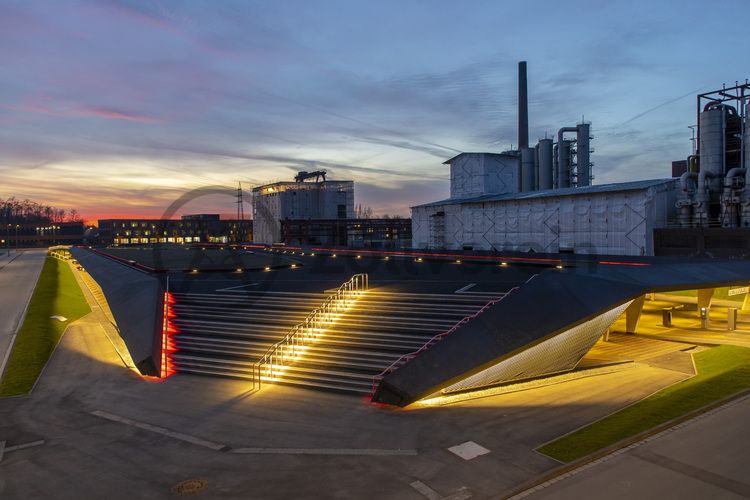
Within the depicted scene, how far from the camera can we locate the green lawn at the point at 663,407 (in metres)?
10.2

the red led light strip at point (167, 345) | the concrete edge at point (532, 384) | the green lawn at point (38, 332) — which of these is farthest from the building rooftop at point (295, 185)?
the concrete edge at point (532, 384)

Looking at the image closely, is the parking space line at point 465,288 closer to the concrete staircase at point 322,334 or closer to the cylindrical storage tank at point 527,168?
the concrete staircase at point 322,334

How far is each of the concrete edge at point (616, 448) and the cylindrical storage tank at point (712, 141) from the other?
33855mm

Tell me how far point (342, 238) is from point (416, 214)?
95.6 feet

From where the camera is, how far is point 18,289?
141 feet

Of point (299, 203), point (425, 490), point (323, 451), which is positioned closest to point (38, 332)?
point (323, 451)

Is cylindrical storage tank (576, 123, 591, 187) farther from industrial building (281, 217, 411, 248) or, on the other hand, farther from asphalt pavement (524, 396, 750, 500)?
asphalt pavement (524, 396, 750, 500)

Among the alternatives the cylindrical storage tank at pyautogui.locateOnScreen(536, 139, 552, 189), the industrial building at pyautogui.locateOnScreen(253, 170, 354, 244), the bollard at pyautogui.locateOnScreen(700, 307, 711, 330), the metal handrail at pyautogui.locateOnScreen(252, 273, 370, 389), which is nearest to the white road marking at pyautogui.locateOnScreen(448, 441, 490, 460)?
the metal handrail at pyautogui.locateOnScreen(252, 273, 370, 389)

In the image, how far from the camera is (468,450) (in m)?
10.2

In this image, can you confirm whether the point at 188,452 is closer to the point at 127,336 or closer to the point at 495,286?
the point at 127,336

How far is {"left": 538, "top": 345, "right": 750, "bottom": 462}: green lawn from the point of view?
1020cm

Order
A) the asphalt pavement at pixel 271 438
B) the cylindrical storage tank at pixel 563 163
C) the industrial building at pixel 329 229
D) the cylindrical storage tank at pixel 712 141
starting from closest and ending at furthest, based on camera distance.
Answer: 1. the asphalt pavement at pixel 271 438
2. the cylindrical storage tank at pixel 712 141
3. the cylindrical storage tank at pixel 563 163
4. the industrial building at pixel 329 229

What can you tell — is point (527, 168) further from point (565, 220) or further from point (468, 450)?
point (468, 450)

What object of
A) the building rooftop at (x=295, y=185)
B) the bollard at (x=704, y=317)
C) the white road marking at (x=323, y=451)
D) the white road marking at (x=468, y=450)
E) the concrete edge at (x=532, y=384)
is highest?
the building rooftop at (x=295, y=185)
